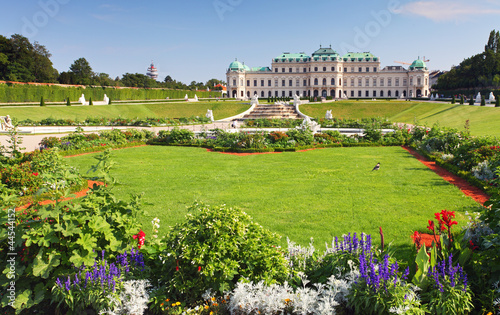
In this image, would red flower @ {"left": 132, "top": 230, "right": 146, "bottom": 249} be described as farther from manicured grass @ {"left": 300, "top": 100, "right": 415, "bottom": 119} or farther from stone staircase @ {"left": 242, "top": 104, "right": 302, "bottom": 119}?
manicured grass @ {"left": 300, "top": 100, "right": 415, "bottom": 119}

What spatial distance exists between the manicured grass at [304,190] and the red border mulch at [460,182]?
0.83ft

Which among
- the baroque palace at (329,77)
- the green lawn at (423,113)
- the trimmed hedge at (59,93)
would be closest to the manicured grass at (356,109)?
the green lawn at (423,113)

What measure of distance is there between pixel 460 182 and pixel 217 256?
325 inches

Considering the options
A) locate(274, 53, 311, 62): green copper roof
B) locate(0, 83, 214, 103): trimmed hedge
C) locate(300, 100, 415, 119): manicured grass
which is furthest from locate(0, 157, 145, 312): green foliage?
locate(274, 53, 311, 62): green copper roof

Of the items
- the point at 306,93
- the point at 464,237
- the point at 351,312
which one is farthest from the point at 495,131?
the point at 306,93

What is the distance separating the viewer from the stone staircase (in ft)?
128

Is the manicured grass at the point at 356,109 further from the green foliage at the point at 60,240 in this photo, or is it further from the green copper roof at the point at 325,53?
the green copper roof at the point at 325,53

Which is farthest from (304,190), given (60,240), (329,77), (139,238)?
(329,77)

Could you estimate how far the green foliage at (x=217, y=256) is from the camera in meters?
3.26

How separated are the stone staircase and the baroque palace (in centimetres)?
4411

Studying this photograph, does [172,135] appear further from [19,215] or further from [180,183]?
[19,215]

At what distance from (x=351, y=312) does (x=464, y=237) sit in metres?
1.78

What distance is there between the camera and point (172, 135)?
1848 cm

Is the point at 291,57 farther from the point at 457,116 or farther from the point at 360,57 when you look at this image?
the point at 457,116
